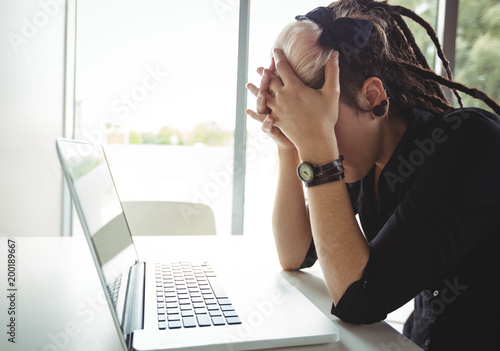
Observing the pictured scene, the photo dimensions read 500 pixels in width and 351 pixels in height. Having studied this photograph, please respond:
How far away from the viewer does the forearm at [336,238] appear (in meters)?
0.70

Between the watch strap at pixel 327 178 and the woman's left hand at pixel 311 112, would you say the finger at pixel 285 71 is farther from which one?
the watch strap at pixel 327 178

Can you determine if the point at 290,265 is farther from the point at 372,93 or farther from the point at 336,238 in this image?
the point at 372,93

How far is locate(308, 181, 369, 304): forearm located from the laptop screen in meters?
0.38

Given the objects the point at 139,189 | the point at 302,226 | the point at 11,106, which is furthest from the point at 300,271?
the point at 139,189

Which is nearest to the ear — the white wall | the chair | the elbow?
the elbow

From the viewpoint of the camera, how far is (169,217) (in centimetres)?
175

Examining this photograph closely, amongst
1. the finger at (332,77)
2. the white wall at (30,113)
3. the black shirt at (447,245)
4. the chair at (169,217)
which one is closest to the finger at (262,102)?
the finger at (332,77)

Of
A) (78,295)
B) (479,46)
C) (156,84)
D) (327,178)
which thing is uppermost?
(479,46)

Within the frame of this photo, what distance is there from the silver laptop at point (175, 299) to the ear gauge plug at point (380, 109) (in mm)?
429

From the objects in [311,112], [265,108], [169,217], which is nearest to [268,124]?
[265,108]

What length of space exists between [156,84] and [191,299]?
2459mm

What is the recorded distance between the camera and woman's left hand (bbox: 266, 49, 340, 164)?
814mm

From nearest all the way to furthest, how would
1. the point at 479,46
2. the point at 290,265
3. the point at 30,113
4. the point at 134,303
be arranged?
1. the point at 134,303
2. the point at 290,265
3. the point at 30,113
4. the point at 479,46

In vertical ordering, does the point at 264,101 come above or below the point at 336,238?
above
